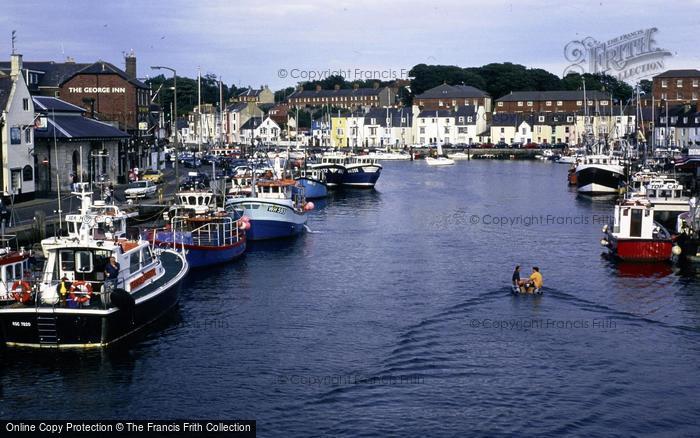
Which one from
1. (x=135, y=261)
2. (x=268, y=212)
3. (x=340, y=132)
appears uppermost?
(x=340, y=132)

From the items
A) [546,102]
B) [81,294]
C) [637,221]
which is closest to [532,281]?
[637,221]

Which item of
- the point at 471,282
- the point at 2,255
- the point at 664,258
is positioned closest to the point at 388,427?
the point at 2,255

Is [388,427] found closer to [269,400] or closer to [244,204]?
[269,400]

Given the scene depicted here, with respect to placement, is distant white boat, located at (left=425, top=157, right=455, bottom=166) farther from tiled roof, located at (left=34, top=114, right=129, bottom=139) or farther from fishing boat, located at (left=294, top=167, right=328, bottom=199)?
tiled roof, located at (left=34, top=114, right=129, bottom=139)

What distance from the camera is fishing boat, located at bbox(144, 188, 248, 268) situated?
42.9 m

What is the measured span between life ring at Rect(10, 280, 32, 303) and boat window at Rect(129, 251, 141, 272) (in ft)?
12.4

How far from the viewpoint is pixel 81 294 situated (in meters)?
28.1

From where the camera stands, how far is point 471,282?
4025 centimetres

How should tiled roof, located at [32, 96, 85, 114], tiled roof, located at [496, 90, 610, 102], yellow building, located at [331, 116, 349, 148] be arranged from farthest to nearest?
1. yellow building, located at [331, 116, 349, 148]
2. tiled roof, located at [496, 90, 610, 102]
3. tiled roof, located at [32, 96, 85, 114]

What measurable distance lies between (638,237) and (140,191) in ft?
112

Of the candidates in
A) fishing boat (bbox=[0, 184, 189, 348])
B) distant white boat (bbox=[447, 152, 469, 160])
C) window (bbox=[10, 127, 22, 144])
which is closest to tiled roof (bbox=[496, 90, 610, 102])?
distant white boat (bbox=[447, 152, 469, 160])

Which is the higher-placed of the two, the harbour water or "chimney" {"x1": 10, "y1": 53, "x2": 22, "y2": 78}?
"chimney" {"x1": 10, "y1": 53, "x2": 22, "y2": 78}

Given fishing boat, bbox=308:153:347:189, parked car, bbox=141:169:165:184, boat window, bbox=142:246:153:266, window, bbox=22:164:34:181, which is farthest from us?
fishing boat, bbox=308:153:347:189

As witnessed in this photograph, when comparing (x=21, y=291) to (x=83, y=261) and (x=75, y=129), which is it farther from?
(x=75, y=129)
